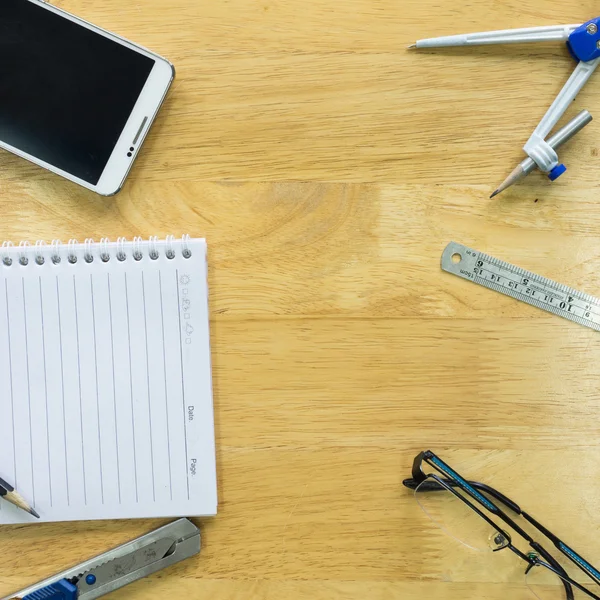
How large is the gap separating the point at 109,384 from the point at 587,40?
0.72 metres

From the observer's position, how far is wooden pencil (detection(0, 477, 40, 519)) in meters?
0.66

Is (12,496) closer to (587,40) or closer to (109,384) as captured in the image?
(109,384)

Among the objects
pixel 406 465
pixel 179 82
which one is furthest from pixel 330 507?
pixel 179 82

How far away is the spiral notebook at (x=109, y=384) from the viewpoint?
674 mm

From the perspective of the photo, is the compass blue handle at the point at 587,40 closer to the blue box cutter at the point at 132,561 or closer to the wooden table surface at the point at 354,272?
the wooden table surface at the point at 354,272

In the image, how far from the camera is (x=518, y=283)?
69 centimetres

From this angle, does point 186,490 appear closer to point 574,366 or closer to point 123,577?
point 123,577

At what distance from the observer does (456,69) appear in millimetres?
686

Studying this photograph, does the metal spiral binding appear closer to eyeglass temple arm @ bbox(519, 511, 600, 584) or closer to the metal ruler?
the metal ruler

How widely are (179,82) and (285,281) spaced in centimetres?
28

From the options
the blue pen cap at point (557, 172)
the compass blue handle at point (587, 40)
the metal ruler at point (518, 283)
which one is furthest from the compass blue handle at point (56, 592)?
the compass blue handle at point (587, 40)

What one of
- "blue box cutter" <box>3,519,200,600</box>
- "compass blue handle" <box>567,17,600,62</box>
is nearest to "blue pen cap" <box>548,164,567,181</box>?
"compass blue handle" <box>567,17,600,62</box>

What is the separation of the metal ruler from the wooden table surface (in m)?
0.01

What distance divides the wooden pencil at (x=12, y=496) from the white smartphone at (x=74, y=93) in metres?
0.38
